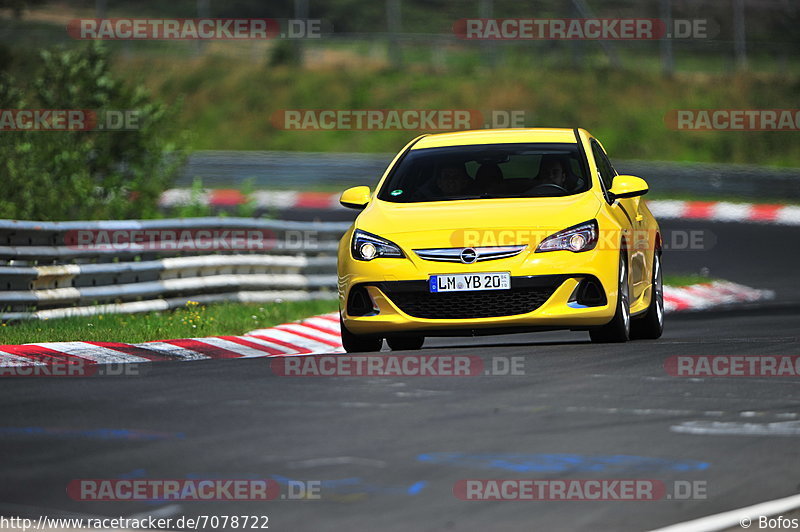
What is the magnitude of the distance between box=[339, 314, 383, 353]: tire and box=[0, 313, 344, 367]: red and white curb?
723mm

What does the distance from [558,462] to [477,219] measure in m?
4.38

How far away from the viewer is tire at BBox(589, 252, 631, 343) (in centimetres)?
1117

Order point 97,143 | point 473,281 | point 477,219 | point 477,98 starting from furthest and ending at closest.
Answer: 1. point 477,98
2. point 97,143
3. point 477,219
4. point 473,281

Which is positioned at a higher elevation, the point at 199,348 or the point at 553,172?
the point at 553,172

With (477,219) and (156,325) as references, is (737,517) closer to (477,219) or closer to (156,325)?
(477,219)

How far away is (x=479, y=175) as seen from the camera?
11992mm

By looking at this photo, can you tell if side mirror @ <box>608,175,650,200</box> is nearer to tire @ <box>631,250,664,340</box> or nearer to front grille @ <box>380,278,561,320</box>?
front grille @ <box>380,278,561,320</box>

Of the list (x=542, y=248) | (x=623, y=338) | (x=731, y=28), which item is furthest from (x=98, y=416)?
(x=731, y=28)

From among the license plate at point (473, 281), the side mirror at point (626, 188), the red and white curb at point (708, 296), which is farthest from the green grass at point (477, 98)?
the license plate at point (473, 281)

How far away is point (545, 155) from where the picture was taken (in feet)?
39.9
